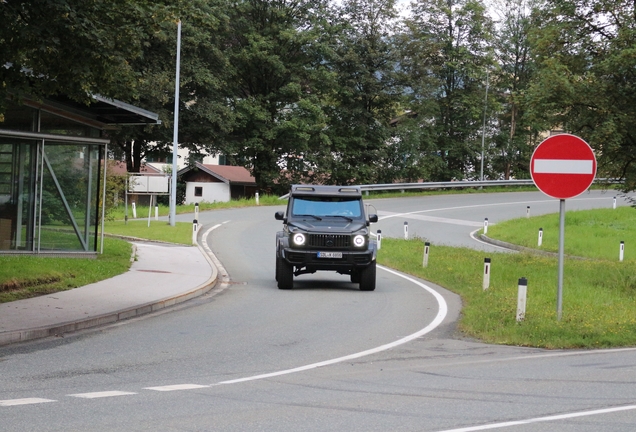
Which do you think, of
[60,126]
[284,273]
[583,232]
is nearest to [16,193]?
[60,126]

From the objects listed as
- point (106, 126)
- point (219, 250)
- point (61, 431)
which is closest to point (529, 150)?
point (219, 250)

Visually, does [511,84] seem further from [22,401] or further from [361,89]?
[22,401]

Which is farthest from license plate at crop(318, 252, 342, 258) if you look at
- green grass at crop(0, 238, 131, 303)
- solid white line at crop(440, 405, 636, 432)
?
solid white line at crop(440, 405, 636, 432)

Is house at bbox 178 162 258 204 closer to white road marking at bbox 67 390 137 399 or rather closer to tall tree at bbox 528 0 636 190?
tall tree at bbox 528 0 636 190

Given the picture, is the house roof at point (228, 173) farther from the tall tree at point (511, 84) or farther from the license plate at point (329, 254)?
the license plate at point (329, 254)

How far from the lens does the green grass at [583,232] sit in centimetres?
3525

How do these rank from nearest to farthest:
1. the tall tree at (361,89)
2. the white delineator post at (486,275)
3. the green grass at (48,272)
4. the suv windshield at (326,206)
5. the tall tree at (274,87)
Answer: the green grass at (48,272) < the white delineator post at (486,275) < the suv windshield at (326,206) < the tall tree at (274,87) < the tall tree at (361,89)

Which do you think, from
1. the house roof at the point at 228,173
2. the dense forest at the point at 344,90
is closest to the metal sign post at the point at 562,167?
the dense forest at the point at 344,90

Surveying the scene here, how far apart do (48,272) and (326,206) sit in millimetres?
5921

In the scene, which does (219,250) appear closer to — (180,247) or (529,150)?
(180,247)

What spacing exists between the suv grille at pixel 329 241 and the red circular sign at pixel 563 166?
19.8ft

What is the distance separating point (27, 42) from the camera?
1340 cm

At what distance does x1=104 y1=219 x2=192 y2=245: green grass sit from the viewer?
29869mm

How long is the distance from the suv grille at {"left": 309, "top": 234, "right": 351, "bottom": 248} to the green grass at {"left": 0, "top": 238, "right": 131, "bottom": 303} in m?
4.33
